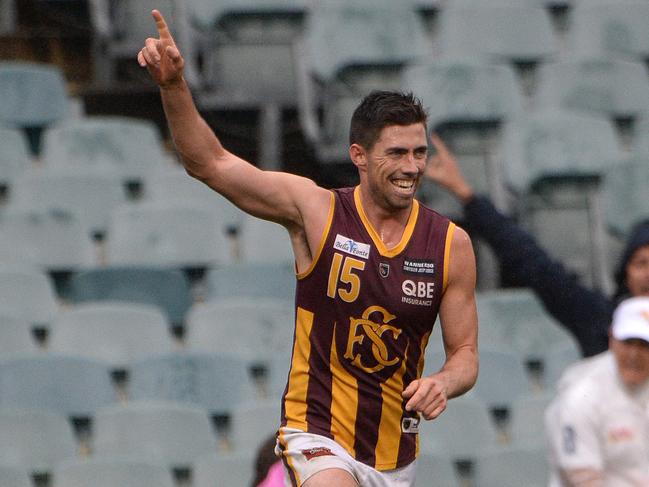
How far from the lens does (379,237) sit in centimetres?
416

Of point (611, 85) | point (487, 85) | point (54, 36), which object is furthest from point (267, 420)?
point (54, 36)

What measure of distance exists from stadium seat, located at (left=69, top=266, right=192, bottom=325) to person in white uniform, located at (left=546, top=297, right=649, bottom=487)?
9.87 ft

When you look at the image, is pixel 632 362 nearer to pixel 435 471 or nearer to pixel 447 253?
pixel 447 253

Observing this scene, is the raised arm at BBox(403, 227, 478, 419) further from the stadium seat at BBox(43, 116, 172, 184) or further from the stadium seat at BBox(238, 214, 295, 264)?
→ the stadium seat at BBox(43, 116, 172, 184)

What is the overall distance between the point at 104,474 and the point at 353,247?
2279mm

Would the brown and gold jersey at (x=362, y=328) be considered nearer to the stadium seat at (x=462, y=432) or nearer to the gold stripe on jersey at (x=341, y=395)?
the gold stripe on jersey at (x=341, y=395)

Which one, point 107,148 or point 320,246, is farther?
point 107,148

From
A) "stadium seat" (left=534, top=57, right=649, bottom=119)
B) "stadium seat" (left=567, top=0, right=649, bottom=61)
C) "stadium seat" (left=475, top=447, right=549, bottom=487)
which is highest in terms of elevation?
"stadium seat" (left=567, top=0, right=649, bottom=61)

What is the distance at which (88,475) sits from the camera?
5.92m

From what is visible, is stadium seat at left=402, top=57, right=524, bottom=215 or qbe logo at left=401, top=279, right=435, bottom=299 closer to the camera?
qbe logo at left=401, top=279, right=435, bottom=299

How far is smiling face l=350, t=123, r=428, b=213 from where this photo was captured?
4035mm

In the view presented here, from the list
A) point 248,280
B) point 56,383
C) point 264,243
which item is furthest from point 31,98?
point 56,383

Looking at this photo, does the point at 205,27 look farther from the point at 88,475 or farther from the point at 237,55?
Answer: the point at 88,475

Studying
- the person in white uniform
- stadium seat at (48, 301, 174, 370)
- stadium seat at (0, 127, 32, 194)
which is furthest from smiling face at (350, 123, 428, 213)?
stadium seat at (0, 127, 32, 194)
